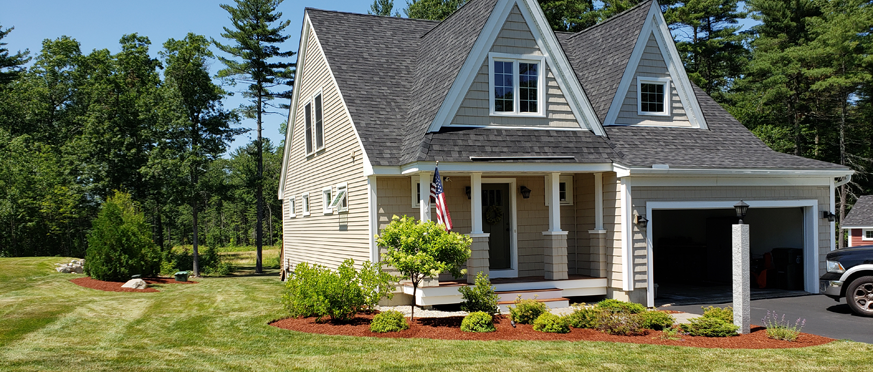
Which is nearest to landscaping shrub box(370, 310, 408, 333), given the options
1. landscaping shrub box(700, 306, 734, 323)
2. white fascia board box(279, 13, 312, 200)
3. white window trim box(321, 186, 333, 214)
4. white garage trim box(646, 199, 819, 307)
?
landscaping shrub box(700, 306, 734, 323)

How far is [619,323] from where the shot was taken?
9344 millimetres

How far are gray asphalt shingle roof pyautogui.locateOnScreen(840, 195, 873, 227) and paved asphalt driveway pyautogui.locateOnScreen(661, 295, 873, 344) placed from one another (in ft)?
67.5

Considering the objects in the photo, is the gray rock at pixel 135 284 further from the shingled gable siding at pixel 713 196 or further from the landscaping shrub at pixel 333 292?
the shingled gable siding at pixel 713 196

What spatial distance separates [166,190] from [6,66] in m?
25.2

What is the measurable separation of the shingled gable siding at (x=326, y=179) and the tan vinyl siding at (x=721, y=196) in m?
5.68

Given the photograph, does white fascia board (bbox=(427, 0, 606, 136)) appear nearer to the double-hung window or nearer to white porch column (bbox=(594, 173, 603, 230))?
white porch column (bbox=(594, 173, 603, 230))

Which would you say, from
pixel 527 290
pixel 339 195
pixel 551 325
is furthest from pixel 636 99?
pixel 339 195

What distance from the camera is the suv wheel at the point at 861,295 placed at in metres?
10.7

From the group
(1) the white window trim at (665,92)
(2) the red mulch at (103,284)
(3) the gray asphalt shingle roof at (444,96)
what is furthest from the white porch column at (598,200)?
(2) the red mulch at (103,284)

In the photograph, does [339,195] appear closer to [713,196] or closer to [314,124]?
[314,124]

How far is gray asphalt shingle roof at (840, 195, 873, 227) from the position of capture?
97.6ft

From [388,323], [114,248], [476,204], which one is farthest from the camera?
[114,248]

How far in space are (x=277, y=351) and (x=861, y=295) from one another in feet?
33.7

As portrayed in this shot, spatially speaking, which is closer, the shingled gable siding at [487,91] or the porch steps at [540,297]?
the porch steps at [540,297]
